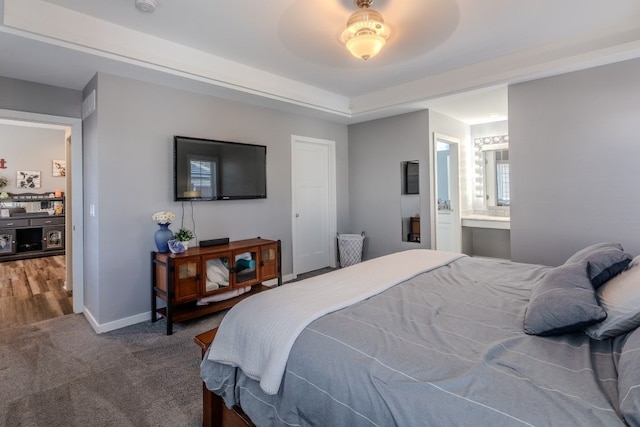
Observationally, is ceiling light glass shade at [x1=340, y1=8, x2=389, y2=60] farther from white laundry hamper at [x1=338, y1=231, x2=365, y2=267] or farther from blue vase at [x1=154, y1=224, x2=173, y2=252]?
white laundry hamper at [x1=338, y1=231, x2=365, y2=267]

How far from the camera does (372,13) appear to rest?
2.29 metres

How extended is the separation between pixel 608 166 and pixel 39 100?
5.31 m

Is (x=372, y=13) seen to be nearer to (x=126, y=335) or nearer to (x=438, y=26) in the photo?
(x=438, y=26)

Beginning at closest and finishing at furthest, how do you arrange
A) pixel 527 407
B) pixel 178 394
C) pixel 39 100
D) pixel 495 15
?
1. pixel 527 407
2. pixel 178 394
3. pixel 495 15
4. pixel 39 100

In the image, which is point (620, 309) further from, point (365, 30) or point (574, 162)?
point (574, 162)

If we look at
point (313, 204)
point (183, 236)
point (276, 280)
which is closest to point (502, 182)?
point (313, 204)

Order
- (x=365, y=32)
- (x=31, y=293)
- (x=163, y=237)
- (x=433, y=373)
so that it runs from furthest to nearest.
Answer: (x=31, y=293)
(x=163, y=237)
(x=365, y=32)
(x=433, y=373)

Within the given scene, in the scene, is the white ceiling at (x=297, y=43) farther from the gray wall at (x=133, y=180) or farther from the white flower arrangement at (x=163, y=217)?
the white flower arrangement at (x=163, y=217)

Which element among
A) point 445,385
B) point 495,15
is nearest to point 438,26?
point 495,15

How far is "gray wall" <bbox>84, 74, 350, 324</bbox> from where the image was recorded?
2930 mm

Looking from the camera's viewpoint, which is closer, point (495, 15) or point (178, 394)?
point (178, 394)

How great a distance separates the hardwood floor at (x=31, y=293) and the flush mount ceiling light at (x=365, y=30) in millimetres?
3816

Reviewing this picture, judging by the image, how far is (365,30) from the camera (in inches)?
91.4

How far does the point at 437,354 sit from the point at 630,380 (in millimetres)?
477
